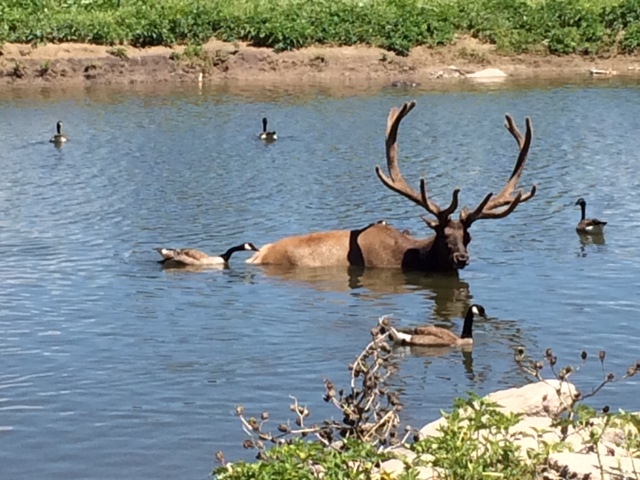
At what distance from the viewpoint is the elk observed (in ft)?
49.4

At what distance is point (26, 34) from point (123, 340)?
983 inches

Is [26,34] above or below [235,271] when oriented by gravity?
above

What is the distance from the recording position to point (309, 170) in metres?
21.8

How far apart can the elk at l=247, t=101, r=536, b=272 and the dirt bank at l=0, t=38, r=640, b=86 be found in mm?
Answer: 19649

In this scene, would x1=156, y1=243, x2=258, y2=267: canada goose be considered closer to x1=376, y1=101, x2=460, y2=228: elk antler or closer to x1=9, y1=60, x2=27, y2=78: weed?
x1=376, y1=101, x2=460, y2=228: elk antler

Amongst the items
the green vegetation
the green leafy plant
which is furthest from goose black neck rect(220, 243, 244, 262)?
the green leafy plant

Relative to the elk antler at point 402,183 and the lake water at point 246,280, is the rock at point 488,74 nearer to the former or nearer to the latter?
the lake water at point 246,280

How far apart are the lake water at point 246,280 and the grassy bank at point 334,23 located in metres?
8.59

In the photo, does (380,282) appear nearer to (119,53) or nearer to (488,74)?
(488,74)

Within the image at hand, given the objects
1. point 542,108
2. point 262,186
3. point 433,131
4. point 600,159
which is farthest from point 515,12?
point 262,186

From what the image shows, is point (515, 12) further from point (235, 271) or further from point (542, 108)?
point (235, 271)

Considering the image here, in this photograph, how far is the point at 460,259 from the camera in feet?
48.2

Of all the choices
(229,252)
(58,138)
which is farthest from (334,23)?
(229,252)

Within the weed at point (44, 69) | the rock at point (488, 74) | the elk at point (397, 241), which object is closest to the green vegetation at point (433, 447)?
the elk at point (397, 241)
